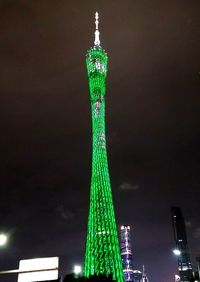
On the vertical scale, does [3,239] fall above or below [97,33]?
below

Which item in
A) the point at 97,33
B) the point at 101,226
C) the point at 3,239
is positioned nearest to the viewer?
the point at 3,239

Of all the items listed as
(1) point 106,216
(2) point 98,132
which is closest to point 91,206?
(1) point 106,216

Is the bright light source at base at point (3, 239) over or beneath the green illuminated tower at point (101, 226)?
beneath

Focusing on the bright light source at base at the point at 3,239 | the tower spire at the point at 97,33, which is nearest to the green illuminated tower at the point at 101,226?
the tower spire at the point at 97,33

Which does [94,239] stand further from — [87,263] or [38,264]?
[38,264]

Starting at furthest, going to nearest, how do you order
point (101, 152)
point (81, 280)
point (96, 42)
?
point (96, 42)
point (101, 152)
point (81, 280)

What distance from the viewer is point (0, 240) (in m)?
14.6

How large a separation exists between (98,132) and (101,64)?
12.8m

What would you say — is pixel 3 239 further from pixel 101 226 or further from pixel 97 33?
pixel 97 33

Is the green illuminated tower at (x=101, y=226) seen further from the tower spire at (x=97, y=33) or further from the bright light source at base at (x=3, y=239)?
the bright light source at base at (x=3, y=239)

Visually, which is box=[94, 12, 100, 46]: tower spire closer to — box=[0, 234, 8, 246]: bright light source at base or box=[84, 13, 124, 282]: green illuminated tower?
box=[84, 13, 124, 282]: green illuminated tower

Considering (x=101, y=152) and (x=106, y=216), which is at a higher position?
(x=101, y=152)

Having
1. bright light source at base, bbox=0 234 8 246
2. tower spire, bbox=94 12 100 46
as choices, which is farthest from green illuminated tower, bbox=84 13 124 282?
bright light source at base, bbox=0 234 8 246

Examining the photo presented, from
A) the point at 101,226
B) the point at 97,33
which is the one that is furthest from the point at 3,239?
the point at 97,33
